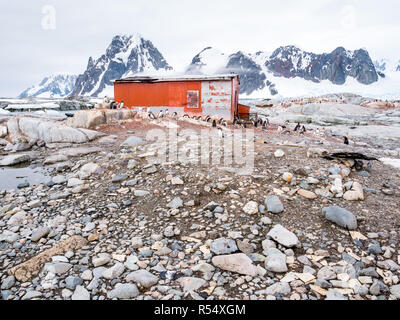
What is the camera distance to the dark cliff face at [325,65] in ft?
473

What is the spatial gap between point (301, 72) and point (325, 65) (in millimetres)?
14649

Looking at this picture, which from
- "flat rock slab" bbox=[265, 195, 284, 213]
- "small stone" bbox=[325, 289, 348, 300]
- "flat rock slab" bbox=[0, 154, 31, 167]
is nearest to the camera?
"small stone" bbox=[325, 289, 348, 300]

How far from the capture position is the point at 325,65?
501ft

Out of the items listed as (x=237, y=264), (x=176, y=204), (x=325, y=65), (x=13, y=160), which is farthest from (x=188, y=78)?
(x=325, y=65)

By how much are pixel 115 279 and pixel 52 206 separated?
2749mm

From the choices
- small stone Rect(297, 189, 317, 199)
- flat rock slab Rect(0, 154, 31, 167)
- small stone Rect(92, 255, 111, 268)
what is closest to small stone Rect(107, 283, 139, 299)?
small stone Rect(92, 255, 111, 268)

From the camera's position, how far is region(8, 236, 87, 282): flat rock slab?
9.40 feet

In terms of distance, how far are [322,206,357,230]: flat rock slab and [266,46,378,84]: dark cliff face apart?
166m

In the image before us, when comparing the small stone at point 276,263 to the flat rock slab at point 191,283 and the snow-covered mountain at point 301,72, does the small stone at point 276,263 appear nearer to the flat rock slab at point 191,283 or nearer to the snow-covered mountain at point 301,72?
the flat rock slab at point 191,283

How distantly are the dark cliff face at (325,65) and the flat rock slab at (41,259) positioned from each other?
168 metres

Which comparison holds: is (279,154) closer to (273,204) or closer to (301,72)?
(273,204)

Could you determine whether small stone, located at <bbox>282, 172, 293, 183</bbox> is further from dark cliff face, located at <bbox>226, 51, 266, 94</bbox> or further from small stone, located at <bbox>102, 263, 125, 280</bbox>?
dark cliff face, located at <bbox>226, 51, 266, 94</bbox>

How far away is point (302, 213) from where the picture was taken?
386cm

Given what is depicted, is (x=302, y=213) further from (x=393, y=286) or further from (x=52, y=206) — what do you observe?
(x=52, y=206)
